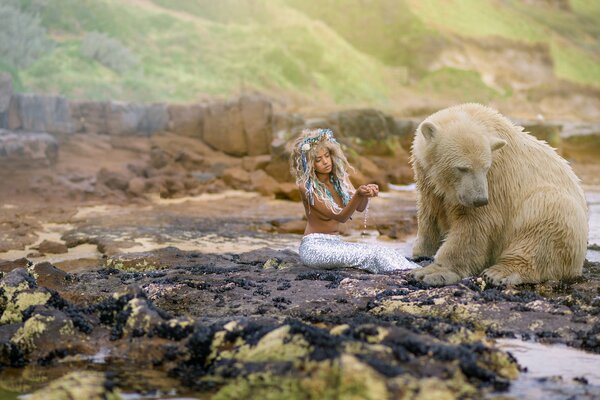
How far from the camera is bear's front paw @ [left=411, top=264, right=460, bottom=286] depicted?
246 inches

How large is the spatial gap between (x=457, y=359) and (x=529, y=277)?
2.17 metres

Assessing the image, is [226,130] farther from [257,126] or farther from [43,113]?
[43,113]

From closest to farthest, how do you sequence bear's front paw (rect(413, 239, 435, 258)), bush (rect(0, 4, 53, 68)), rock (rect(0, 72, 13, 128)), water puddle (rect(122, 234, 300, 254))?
bear's front paw (rect(413, 239, 435, 258)) < water puddle (rect(122, 234, 300, 254)) < rock (rect(0, 72, 13, 128)) < bush (rect(0, 4, 53, 68))

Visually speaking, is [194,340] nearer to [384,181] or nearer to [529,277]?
[529,277]

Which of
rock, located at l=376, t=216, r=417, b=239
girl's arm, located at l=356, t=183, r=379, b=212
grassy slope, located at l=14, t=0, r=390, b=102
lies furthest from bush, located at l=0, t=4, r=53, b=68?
girl's arm, located at l=356, t=183, r=379, b=212

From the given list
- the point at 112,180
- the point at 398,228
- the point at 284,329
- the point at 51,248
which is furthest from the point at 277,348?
the point at 112,180

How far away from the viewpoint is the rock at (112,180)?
14562 mm

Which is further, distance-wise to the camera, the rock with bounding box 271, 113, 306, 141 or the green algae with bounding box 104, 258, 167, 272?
the rock with bounding box 271, 113, 306, 141

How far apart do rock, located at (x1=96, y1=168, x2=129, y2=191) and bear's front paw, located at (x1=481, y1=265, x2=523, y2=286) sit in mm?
9607

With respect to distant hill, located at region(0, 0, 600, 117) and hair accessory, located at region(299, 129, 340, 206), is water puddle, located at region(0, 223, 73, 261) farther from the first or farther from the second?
distant hill, located at region(0, 0, 600, 117)

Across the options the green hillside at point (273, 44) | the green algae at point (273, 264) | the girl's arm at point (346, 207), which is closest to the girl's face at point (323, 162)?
the girl's arm at point (346, 207)

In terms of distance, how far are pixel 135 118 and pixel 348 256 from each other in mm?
13179

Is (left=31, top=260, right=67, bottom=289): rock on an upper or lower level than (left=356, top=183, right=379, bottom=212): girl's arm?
lower

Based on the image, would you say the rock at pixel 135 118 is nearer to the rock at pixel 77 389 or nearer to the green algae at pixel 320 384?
the rock at pixel 77 389
